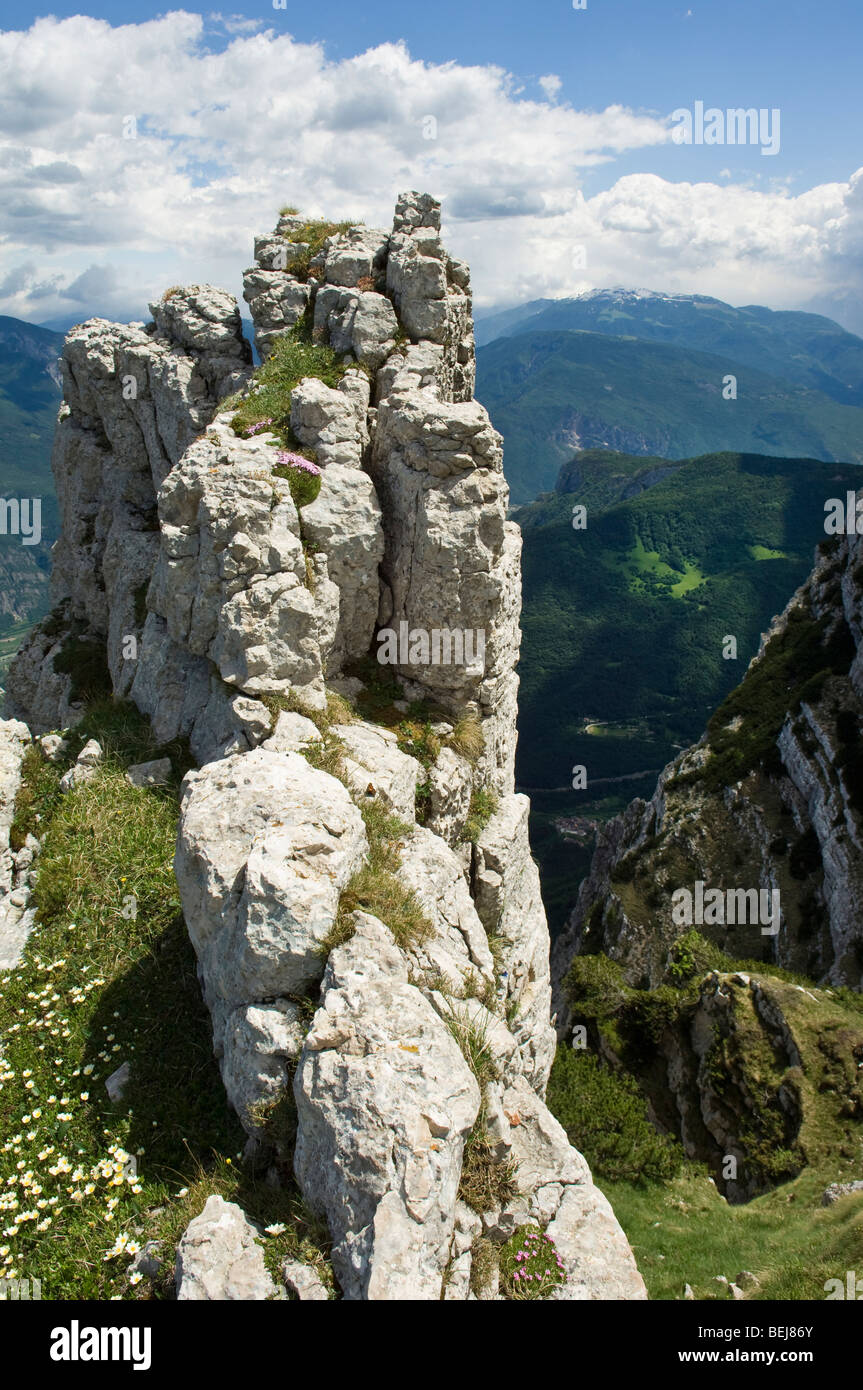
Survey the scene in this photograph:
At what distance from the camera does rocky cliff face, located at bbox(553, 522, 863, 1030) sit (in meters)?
64.9

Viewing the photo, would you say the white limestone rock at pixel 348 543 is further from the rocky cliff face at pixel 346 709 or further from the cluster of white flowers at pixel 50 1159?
the cluster of white flowers at pixel 50 1159

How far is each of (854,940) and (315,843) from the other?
198 ft

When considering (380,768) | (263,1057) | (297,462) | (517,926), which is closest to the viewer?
(263,1057)

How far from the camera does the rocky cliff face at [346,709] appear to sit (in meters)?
8.44

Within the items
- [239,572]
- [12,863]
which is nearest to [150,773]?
[12,863]

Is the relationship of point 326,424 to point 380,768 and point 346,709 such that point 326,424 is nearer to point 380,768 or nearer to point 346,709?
point 346,709

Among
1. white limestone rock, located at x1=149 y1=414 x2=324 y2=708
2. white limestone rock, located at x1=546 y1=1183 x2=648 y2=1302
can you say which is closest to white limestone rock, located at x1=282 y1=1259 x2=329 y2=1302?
white limestone rock, located at x1=546 y1=1183 x2=648 y2=1302

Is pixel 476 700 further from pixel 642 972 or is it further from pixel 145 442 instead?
pixel 642 972

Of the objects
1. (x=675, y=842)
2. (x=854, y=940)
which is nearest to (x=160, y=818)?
(x=854, y=940)

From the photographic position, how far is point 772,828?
73.8 meters

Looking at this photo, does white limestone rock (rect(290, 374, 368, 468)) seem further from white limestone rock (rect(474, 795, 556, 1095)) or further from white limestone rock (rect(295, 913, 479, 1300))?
white limestone rock (rect(295, 913, 479, 1300))

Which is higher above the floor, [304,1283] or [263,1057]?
[263,1057]

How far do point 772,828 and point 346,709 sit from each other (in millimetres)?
68240

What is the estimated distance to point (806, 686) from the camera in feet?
265
